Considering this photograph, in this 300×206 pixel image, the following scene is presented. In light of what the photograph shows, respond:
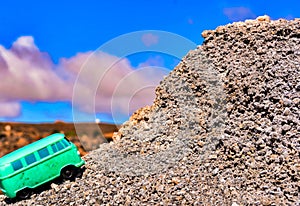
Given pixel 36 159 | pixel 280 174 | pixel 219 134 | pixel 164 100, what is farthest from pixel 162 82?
pixel 280 174

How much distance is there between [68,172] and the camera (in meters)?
12.2

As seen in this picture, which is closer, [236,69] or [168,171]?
[168,171]

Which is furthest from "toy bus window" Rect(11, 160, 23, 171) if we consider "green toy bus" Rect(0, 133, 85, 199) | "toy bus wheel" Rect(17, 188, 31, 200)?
"toy bus wheel" Rect(17, 188, 31, 200)

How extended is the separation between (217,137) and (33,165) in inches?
193

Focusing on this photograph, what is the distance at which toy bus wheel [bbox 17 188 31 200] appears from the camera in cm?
1194

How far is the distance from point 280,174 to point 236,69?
4.30 meters

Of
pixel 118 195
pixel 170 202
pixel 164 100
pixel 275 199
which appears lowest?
pixel 275 199

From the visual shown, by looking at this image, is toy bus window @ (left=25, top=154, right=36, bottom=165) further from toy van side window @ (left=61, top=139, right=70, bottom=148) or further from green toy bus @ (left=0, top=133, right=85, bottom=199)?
toy van side window @ (left=61, top=139, right=70, bottom=148)

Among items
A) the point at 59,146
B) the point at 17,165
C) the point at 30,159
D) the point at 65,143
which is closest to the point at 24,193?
the point at 17,165

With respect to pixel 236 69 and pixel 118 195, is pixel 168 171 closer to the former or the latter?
pixel 118 195

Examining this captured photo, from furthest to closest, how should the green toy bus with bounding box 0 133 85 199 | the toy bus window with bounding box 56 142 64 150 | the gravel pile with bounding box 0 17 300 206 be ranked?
the toy bus window with bounding box 56 142 64 150 < the green toy bus with bounding box 0 133 85 199 < the gravel pile with bounding box 0 17 300 206

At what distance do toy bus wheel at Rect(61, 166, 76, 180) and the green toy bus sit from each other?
0.20ft

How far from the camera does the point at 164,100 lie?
15117 mm

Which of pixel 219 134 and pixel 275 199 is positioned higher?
pixel 219 134
